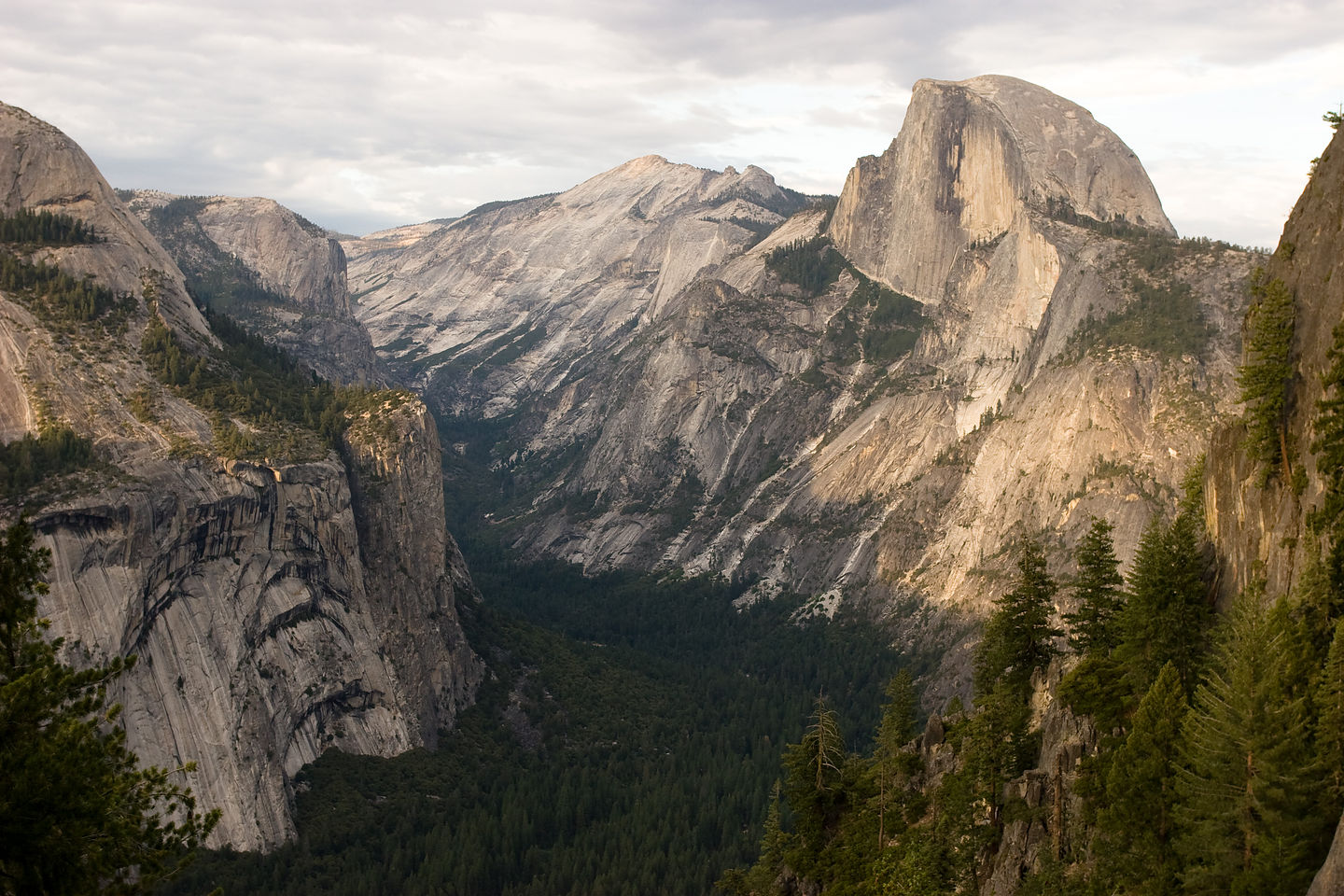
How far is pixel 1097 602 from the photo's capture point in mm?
73625

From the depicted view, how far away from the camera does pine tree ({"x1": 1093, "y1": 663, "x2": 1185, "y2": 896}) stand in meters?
50.1

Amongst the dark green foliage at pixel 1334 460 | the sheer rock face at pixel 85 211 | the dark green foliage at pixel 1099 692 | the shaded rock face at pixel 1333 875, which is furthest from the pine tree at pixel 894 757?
the sheer rock face at pixel 85 211

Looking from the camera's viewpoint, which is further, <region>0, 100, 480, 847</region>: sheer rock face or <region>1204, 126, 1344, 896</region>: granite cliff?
<region>0, 100, 480, 847</region>: sheer rock face

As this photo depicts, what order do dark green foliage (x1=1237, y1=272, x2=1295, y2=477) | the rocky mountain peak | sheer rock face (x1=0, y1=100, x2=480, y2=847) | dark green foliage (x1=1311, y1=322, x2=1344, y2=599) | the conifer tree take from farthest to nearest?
the rocky mountain peak
sheer rock face (x1=0, y1=100, x2=480, y2=847)
dark green foliage (x1=1237, y1=272, x2=1295, y2=477)
dark green foliage (x1=1311, y1=322, x2=1344, y2=599)
the conifer tree

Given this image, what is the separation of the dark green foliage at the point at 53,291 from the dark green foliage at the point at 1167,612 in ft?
374

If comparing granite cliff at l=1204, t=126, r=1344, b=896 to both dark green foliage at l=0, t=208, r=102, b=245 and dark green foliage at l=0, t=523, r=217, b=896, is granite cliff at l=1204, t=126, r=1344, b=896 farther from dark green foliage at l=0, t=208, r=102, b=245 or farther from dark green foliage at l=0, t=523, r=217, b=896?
dark green foliage at l=0, t=208, r=102, b=245

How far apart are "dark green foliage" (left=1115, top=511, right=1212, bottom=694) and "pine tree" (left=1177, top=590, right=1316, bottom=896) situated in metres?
9.84

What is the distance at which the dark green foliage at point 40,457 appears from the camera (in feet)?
368

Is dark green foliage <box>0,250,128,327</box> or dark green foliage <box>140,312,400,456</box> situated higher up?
dark green foliage <box>0,250,128,327</box>

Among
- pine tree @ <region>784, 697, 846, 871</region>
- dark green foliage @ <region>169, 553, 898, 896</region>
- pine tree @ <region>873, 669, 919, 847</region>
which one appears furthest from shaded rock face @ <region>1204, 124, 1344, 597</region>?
dark green foliage @ <region>169, 553, 898, 896</region>

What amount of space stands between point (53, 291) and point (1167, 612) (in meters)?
121

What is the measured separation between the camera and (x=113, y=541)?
11438 centimetres

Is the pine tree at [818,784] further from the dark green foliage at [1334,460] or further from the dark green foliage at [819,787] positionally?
the dark green foliage at [1334,460]

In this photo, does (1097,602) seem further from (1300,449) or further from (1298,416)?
(1298,416)
